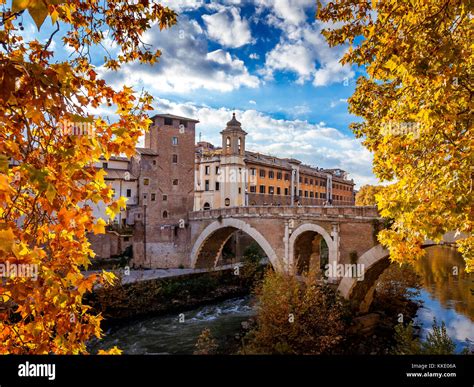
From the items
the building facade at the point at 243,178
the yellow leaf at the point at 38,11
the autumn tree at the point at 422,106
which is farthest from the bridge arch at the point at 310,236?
the yellow leaf at the point at 38,11

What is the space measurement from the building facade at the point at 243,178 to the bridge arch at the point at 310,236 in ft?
47.8

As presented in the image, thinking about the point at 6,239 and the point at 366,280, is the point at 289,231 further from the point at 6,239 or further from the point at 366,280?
the point at 6,239

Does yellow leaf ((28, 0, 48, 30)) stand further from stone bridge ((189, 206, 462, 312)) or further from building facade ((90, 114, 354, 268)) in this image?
building facade ((90, 114, 354, 268))

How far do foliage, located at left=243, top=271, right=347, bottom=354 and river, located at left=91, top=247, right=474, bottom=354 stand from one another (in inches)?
190

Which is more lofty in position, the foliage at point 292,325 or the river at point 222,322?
the foliage at point 292,325

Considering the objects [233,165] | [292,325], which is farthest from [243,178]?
[292,325]

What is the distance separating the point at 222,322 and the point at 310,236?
7.68 metres

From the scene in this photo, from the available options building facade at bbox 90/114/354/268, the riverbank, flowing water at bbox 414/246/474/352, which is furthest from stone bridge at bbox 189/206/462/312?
flowing water at bbox 414/246/474/352

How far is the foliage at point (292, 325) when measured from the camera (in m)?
12.3

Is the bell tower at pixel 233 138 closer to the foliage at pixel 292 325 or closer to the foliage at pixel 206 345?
the foliage at pixel 292 325

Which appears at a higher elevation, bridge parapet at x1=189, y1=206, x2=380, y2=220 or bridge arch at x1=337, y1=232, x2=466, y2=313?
bridge parapet at x1=189, y1=206, x2=380, y2=220

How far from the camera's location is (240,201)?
35.7m

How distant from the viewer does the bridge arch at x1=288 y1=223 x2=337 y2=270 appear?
57.3 ft

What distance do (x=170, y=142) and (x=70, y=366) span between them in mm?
27406
